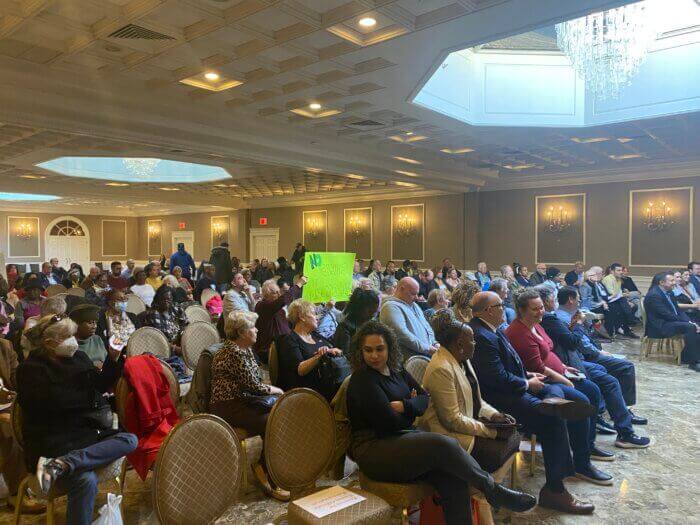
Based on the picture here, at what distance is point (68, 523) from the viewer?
267cm

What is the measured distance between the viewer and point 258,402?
3.54 m

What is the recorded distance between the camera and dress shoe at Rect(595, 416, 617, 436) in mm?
4930

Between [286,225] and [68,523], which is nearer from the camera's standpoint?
[68,523]

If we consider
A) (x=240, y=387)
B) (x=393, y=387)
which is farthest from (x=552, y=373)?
(x=240, y=387)

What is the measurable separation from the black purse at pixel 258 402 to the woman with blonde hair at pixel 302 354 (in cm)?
36

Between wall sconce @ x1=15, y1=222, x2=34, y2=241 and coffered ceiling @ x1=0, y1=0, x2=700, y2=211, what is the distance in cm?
1299

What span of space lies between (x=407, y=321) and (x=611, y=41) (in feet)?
17.1

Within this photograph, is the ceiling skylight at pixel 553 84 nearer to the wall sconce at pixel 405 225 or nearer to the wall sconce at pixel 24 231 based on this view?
the wall sconce at pixel 405 225

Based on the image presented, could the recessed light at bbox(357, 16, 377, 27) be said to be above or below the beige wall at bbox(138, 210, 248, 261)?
above

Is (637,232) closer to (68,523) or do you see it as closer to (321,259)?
(321,259)

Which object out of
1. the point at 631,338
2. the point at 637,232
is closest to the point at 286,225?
the point at 637,232

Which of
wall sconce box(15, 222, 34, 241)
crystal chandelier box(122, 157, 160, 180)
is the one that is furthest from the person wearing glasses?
wall sconce box(15, 222, 34, 241)

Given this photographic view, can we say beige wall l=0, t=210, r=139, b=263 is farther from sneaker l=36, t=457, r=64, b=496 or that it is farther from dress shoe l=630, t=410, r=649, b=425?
dress shoe l=630, t=410, r=649, b=425

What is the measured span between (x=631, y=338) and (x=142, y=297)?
938cm
